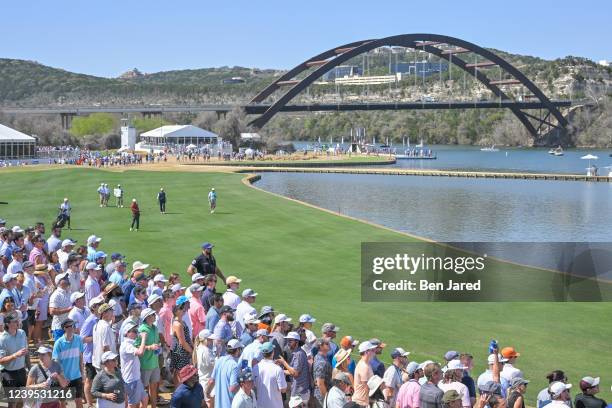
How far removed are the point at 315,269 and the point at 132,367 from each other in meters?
17.3

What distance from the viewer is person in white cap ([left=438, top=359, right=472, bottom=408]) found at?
438 inches

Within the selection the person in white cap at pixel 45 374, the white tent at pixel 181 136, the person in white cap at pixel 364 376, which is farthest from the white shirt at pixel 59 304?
the white tent at pixel 181 136

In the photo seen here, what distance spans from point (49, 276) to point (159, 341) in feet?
15.7

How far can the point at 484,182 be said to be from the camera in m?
92.4

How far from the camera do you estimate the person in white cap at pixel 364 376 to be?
11.2m

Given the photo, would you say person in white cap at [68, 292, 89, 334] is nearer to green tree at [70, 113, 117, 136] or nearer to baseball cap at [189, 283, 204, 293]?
baseball cap at [189, 283, 204, 293]

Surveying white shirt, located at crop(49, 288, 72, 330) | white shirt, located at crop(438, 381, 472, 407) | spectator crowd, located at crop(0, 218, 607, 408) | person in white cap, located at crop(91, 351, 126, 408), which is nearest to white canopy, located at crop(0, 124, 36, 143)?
spectator crowd, located at crop(0, 218, 607, 408)

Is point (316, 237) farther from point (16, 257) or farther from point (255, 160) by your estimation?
point (255, 160)

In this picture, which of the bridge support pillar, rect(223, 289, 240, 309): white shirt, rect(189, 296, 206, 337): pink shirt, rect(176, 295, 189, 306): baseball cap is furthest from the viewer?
the bridge support pillar

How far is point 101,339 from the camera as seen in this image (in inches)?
477

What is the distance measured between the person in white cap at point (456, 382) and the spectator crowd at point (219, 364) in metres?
0.02

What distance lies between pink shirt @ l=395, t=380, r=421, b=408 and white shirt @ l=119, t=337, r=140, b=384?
3723mm

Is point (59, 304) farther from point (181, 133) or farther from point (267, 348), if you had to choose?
point (181, 133)

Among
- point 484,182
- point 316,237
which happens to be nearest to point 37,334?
point 316,237
